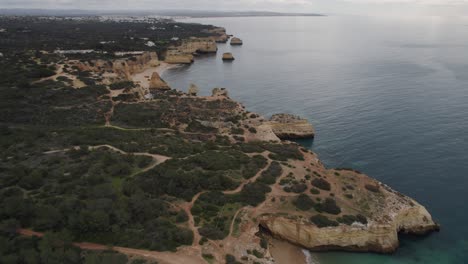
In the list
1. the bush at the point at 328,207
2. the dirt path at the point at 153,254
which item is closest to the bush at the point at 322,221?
the bush at the point at 328,207

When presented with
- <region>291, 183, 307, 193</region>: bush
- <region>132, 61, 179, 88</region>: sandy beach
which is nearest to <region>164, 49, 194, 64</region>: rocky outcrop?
<region>132, 61, 179, 88</region>: sandy beach

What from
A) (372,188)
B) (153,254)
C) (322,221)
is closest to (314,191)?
(322,221)

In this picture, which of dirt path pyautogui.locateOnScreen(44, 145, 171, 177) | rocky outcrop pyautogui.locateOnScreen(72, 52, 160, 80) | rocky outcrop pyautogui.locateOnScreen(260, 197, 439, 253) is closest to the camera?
rocky outcrop pyautogui.locateOnScreen(260, 197, 439, 253)

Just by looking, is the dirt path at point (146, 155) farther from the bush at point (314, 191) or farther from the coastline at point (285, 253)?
the bush at point (314, 191)

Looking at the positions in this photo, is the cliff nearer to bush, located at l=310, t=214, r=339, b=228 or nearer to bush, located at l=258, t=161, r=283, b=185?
bush, located at l=258, t=161, r=283, b=185

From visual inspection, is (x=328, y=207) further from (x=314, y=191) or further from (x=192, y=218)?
(x=192, y=218)

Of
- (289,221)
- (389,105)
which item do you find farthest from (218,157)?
(389,105)

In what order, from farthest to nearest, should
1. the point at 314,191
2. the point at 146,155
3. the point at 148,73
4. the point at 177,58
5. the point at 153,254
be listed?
the point at 177,58
the point at 148,73
the point at 146,155
the point at 314,191
the point at 153,254
